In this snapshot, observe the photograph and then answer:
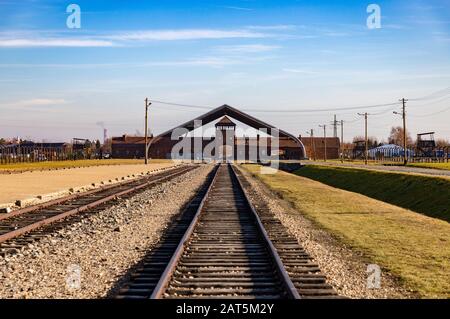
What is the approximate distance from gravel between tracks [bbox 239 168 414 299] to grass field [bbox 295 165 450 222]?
22.6 feet

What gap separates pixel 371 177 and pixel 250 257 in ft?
87.8

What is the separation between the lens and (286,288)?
7.25m

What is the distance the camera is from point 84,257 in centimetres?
1006

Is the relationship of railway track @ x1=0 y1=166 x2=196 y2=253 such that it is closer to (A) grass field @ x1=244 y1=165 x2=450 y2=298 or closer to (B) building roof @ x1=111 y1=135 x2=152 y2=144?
(A) grass field @ x1=244 y1=165 x2=450 y2=298

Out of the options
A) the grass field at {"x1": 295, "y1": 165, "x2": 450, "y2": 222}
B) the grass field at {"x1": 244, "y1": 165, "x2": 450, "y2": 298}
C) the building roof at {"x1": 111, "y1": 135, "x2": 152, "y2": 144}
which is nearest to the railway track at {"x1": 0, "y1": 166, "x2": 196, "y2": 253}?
the grass field at {"x1": 244, "y1": 165, "x2": 450, "y2": 298}

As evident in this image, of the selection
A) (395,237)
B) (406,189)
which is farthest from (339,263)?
(406,189)

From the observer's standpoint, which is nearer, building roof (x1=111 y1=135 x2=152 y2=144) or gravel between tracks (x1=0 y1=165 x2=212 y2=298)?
gravel between tracks (x1=0 y1=165 x2=212 y2=298)

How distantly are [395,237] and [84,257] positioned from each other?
25.0 ft

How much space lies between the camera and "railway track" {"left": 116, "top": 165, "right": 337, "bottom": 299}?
732cm

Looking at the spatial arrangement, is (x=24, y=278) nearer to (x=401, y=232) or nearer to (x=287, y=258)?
(x=287, y=258)

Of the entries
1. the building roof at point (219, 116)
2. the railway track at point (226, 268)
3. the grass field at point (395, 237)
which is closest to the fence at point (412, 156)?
the building roof at point (219, 116)

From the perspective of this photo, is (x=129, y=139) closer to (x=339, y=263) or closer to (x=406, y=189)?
(x=406, y=189)

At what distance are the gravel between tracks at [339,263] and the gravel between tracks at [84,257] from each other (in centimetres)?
342
